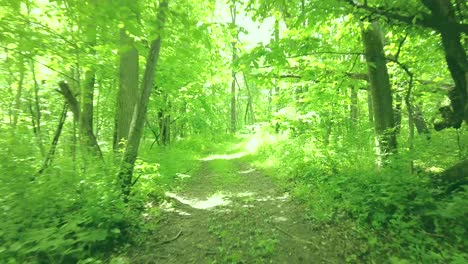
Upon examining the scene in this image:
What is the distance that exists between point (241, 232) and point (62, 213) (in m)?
3.03

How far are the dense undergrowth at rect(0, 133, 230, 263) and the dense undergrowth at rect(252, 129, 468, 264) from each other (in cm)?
367

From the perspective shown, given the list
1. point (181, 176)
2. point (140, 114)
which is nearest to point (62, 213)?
point (140, 114)

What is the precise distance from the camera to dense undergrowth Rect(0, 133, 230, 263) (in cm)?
328

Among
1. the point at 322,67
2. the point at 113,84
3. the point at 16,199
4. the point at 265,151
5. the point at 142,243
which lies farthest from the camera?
the point at 265,151

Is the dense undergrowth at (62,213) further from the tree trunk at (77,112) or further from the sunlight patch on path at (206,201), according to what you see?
the sunlight patch on path at (206,201)

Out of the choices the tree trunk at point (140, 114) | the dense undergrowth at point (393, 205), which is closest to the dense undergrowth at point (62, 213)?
the tree trunk at point (140, 114)

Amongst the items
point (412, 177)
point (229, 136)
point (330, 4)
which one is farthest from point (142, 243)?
point (229, 136)

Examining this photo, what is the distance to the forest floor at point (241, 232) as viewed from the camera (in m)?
4.13

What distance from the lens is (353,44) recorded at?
285 inches

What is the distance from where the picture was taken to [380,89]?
6.32 metres

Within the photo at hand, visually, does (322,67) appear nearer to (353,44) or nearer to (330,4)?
(353,44)

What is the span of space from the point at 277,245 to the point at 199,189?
14.1ft

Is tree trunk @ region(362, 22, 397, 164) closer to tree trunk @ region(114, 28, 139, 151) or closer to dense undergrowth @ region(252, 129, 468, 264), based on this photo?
dense undergrowth @ region(252, 129, 468, 264)

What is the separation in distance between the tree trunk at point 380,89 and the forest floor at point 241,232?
2.62 m
